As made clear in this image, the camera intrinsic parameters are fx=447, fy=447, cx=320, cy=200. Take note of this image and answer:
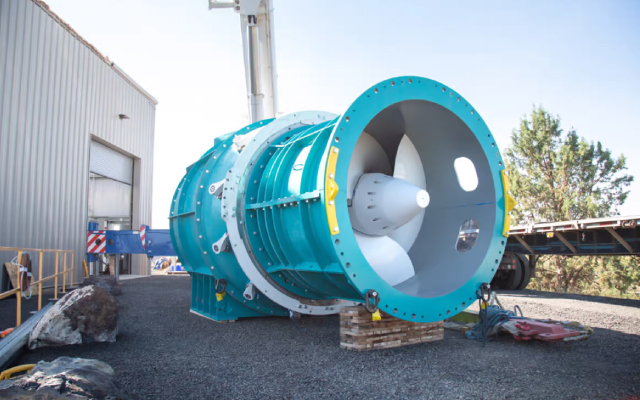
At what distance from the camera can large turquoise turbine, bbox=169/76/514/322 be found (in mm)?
3238

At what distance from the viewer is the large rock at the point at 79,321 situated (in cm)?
352

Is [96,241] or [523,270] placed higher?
[96,241]

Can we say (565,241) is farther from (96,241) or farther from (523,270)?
(96,241)

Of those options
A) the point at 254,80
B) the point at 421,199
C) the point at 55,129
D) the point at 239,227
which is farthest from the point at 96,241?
the point at 421,199

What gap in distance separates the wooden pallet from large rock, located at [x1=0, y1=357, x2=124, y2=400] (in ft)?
5.76

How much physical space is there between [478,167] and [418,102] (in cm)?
81

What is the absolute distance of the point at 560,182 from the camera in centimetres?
2164

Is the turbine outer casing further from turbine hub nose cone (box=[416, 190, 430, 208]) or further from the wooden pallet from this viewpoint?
turbine hub nose cone (box=[416, 190, 430, 208])

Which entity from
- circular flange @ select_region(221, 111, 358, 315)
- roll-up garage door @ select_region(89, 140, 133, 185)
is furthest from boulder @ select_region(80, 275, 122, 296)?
roll-up garage door @ select_region(89, 140, 133, 185)

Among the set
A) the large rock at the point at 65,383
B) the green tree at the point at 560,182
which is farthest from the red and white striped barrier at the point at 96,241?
the green tree at the point at 560,182

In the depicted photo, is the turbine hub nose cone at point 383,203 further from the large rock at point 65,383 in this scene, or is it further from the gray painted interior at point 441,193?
the large rock at point 65,383

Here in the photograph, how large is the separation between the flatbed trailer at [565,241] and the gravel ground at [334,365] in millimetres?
3436

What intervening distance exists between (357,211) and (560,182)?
21013 mm

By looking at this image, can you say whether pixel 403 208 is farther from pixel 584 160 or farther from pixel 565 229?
pixel 584 160
